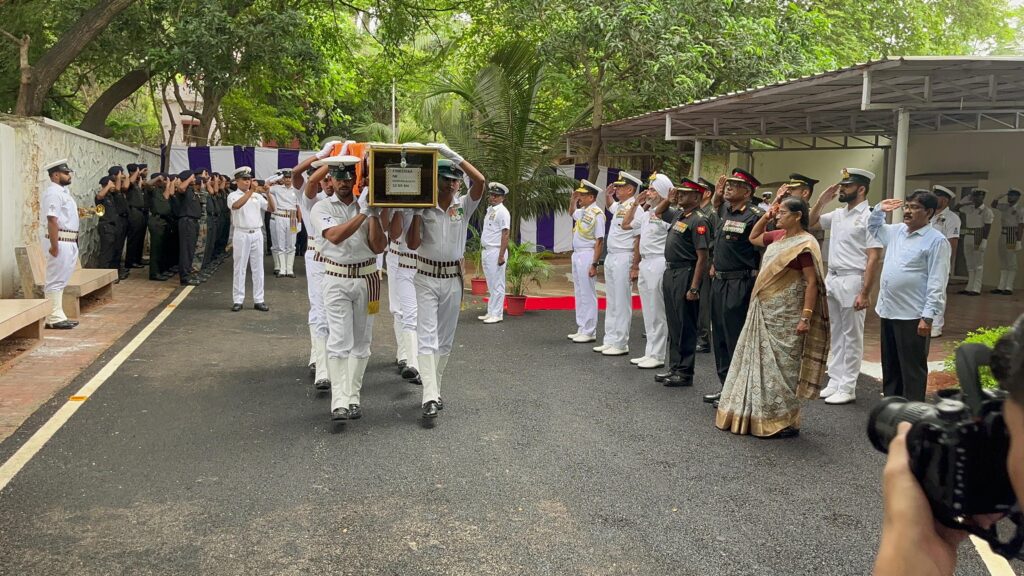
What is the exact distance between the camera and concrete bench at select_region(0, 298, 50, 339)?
8099 millimetres

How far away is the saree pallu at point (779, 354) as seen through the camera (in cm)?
627

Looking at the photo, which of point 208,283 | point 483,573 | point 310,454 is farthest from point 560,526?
point 208,283

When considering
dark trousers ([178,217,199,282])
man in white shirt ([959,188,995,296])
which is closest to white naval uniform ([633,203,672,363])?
dark trousers ([178,217,199,282])

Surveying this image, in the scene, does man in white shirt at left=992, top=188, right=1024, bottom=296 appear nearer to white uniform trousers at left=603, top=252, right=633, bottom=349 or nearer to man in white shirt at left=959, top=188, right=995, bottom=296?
man in white shirt at left=959, top=188, right=995, bottom=296

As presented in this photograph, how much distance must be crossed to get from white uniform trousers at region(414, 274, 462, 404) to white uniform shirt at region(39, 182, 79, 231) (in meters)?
5.78

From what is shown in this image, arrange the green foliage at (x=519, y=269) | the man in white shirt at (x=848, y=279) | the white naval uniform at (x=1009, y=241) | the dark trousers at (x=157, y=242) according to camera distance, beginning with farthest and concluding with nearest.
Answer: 1. the white naval uniform at (x=1009, y=241)
2. the dark trousers at (x=157, y=242)
3. the green foliage at (x=519, y=269)
4. the man in white shirt at (x=848, y=279)

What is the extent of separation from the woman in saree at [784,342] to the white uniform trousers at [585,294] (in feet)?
13.5

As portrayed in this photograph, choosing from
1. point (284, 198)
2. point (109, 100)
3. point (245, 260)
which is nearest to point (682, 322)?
point (245, 260)

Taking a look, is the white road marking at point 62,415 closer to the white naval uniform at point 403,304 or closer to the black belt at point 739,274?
the white naval uniform at point 403,304

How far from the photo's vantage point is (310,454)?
5555 mm

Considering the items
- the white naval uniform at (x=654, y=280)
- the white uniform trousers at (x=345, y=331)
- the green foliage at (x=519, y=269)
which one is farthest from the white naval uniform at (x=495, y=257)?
the white uniform trousers at (x=345, y=331)

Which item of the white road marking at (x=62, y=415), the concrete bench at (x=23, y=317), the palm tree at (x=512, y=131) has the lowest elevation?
the white road marking at (x=62, y=415)

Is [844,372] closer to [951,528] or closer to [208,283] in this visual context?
[951,528]

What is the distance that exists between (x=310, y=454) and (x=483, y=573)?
206cm
